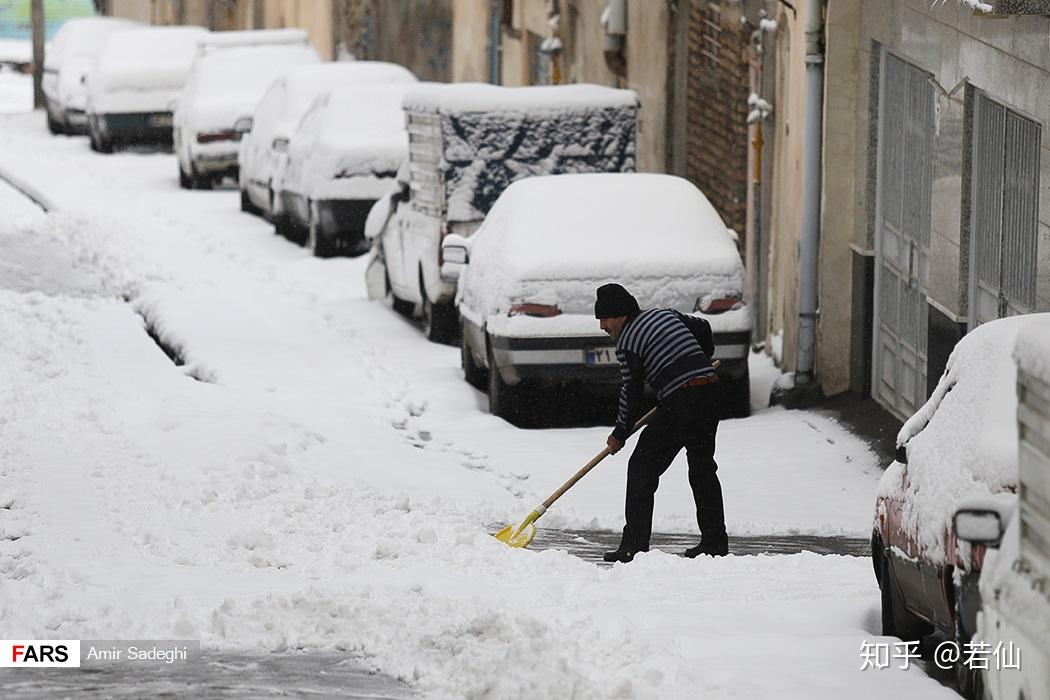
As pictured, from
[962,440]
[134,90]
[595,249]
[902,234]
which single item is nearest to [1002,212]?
[902,234]

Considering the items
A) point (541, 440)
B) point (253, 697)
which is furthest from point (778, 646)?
point (541, 440)

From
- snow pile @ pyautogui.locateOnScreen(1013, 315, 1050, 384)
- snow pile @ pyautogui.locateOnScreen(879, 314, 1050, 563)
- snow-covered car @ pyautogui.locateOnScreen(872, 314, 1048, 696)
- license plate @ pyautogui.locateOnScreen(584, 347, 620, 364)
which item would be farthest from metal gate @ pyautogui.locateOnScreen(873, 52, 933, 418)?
snow pile @ pyautogui.locateOnScreen(1013, 315, 1050, 384)

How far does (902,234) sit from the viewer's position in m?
14.3

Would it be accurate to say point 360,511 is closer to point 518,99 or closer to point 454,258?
point 454,258

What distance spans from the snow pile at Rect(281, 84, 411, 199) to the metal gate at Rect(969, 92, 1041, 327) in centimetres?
962

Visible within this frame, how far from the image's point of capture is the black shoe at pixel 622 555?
10.1 metres

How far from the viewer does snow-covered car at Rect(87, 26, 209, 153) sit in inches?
1415

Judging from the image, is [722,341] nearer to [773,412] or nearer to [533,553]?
[773,412]

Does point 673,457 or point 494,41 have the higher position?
point 673,457

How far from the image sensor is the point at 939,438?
285 inches

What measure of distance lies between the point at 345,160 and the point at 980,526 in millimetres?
16327

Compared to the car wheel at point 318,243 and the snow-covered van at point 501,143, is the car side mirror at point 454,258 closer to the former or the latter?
the snow-covered van at point 501,143

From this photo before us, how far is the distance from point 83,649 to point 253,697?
2.87 feet

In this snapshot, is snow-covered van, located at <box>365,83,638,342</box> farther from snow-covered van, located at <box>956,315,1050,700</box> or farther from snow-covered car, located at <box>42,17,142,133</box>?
snow-covered car, located at <box>42,17,142,133</box>
